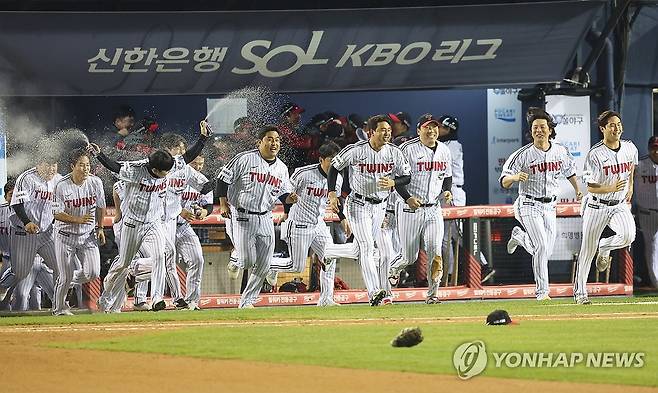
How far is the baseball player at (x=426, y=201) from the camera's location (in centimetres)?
1495

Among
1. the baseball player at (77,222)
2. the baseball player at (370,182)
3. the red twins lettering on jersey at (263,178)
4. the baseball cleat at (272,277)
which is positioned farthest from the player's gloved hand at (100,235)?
the baseball player at (370,182)

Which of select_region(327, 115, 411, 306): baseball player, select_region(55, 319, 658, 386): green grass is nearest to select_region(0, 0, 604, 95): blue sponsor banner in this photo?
select_region(327, 115, 411, 306): baseball player

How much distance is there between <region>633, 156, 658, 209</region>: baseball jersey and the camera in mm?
17234

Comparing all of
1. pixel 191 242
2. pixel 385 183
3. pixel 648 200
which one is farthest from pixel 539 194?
pixel 191 242

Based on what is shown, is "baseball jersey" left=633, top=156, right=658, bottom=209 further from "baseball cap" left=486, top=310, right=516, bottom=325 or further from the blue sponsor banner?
"baseball cap" left=486, top=310, right=516, bottom=325

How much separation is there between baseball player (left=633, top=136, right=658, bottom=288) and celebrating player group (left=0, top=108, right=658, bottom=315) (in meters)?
2.13

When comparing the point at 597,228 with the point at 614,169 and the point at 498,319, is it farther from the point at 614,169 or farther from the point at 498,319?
the point at 498,319

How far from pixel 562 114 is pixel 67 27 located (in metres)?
6.15

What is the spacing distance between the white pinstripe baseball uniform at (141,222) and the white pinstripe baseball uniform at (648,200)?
240 inches

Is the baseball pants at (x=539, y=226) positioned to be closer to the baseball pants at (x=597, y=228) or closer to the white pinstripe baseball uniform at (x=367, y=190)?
the baseball pants at (x=597, y=228)

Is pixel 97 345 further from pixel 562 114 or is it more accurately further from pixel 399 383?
pixel 562 114

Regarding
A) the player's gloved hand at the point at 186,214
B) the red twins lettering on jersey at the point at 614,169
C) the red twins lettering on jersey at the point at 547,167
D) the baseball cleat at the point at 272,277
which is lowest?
the baseball cleat at the point at 272,277

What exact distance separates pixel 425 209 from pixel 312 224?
1.27 metres

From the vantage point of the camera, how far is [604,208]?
48.3ft
